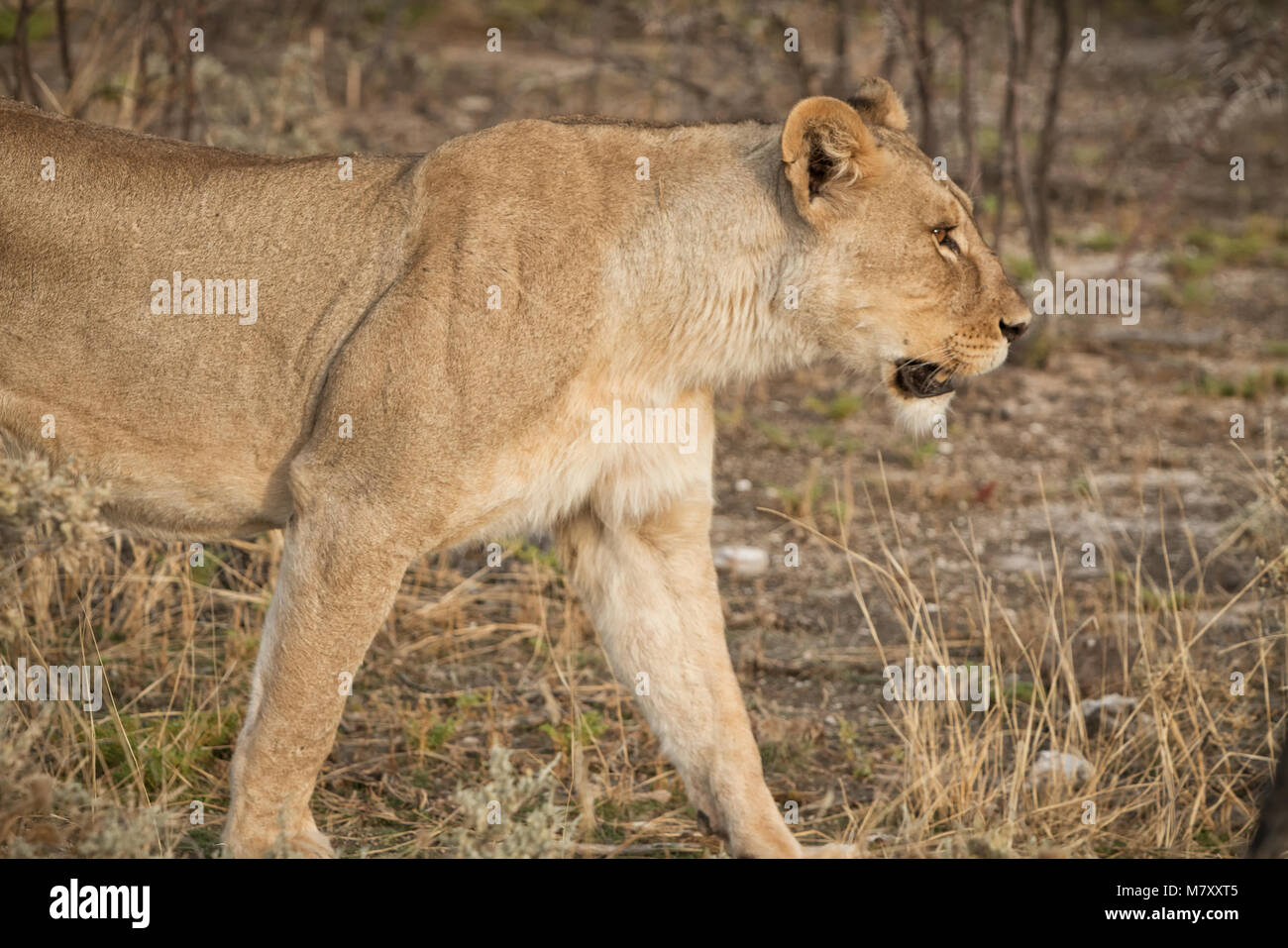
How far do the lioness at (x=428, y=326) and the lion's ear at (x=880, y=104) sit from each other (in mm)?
126

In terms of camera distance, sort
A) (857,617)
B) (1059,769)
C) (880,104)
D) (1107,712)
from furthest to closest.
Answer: (857,617)
(1107,712)
(1059,769)
(880,104)

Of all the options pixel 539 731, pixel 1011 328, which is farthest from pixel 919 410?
pixel 539 731

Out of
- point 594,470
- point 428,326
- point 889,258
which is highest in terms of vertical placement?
point 889,258

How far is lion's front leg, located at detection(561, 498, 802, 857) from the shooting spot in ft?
13.9

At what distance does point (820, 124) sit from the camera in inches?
153

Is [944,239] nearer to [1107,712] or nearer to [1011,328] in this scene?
[1011,328]

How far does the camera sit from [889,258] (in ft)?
13.1

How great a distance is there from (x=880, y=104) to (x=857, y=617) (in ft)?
8.24

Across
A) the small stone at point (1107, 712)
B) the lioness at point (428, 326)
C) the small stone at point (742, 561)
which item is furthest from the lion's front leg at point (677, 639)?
the small stone at point (742, 561)

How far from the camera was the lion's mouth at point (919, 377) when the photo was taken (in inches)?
164

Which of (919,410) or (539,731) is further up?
(919,410)

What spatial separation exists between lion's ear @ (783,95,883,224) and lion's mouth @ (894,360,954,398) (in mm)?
472

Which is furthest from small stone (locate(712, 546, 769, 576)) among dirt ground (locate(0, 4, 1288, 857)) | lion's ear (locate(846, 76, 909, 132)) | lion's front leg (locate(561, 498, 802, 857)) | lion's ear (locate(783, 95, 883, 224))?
lion's ear (locate(783, 95, 883, 224))

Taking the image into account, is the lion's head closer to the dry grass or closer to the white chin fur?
the white chin fur
